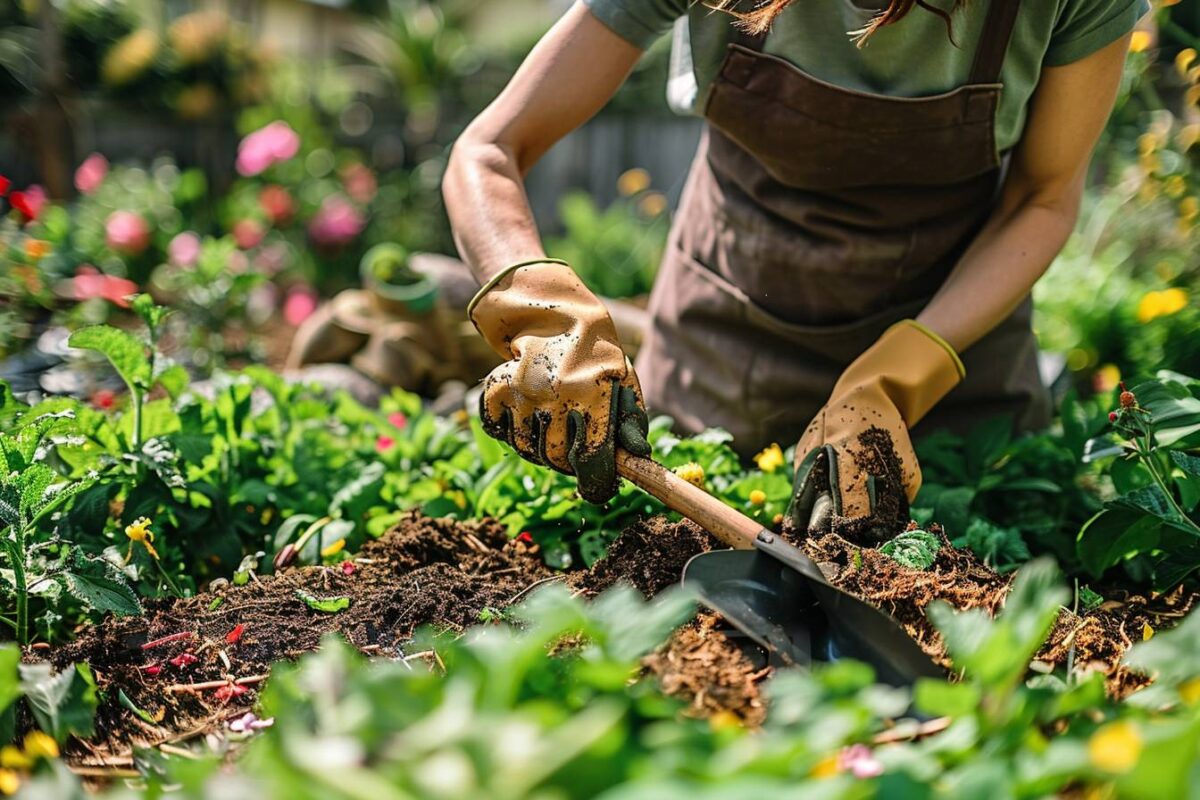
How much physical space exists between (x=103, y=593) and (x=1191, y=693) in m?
1.51

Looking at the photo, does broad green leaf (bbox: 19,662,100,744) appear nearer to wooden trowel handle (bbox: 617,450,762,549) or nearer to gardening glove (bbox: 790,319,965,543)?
wooden trowel handle (bbox: 617,450,762,549)

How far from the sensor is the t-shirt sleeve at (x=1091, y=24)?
1912 millimetres

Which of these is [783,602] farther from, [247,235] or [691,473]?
[247,235]

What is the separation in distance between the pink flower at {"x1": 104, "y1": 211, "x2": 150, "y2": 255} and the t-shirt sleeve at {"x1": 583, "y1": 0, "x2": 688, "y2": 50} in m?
3.97

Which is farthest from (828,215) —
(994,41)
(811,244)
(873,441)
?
(873,441)

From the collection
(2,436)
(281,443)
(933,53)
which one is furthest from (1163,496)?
(2,436)

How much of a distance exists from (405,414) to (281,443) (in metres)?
0.56

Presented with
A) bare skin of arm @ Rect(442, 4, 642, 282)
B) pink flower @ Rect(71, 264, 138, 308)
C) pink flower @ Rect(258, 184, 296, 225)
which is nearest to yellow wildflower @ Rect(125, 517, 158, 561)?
bare skin of arm @ Rect(442, 4, 642, 282)

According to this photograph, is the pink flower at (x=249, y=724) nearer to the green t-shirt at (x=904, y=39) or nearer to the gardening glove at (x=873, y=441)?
the gardening glove at (x=873, y=441)

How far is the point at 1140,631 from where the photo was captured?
176 centimetres

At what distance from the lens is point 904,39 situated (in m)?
2.00

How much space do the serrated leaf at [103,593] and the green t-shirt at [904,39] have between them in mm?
1324

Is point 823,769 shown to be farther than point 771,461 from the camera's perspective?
No

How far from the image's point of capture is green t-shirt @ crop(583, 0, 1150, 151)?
1932 millimetres
